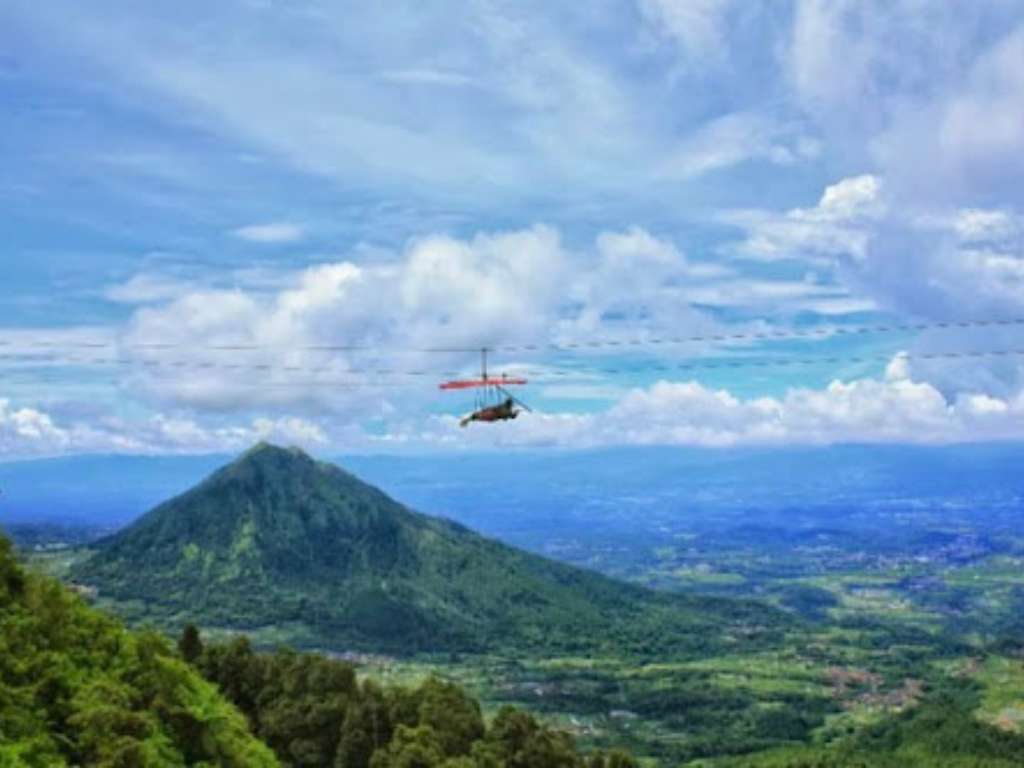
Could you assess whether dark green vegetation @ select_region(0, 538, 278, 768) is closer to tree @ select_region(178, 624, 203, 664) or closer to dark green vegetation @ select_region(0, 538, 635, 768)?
dark green vegetation @ select_region(0, 538, 635, 768)

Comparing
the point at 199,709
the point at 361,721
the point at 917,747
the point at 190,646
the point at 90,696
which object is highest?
the point at 90,696

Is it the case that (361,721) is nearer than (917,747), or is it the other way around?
(361,721)

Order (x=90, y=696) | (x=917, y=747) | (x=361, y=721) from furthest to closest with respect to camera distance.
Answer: (x=917, y=747)
(x=361, y=721)
(x=90, y=696)

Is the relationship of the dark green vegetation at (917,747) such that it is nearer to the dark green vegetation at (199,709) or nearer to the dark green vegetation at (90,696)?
the dark green vegetation at (199,709)

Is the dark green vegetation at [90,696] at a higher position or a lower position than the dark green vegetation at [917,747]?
higher

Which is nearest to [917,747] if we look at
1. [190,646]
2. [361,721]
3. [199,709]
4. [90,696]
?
[361,721]

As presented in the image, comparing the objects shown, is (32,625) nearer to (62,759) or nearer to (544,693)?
(62,759)

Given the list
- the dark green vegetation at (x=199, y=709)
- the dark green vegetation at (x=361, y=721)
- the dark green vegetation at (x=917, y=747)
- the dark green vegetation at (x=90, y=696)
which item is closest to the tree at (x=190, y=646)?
the dark green vegetation at (x=199, y=709)

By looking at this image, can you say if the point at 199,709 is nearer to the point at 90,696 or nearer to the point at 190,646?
the point at 90,696
